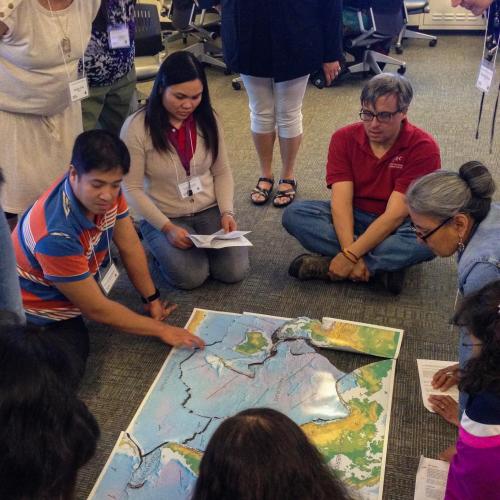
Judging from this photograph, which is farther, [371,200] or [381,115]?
[371,200]

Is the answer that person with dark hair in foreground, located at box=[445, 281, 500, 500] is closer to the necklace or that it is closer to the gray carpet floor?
→ the gray carpet floor

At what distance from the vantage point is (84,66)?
83.0 inches

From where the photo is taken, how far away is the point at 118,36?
2146mm

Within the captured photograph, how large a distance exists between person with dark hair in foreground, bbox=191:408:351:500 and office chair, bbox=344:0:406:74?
149 inches

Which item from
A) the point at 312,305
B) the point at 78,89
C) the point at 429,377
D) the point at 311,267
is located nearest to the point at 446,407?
the point at 429,377

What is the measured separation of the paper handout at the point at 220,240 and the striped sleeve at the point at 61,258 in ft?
1.58

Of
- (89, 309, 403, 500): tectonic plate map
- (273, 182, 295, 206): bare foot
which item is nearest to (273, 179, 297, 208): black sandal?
(273, 182, 295, 206): bare foot

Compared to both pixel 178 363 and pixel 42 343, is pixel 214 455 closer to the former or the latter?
pixel 42 343

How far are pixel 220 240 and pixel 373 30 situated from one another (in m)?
2.66

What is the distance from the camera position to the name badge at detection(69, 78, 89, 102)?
1.93 meters

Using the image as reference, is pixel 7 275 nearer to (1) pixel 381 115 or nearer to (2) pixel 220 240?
(2) pixel 220 240

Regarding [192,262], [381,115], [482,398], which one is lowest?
[192,262]

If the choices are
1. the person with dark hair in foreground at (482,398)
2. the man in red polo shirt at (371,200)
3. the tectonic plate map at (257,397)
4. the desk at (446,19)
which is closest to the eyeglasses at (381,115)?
the man in red polo shirt at (371,200)

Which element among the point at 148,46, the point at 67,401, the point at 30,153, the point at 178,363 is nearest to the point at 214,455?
the point at 67,401
